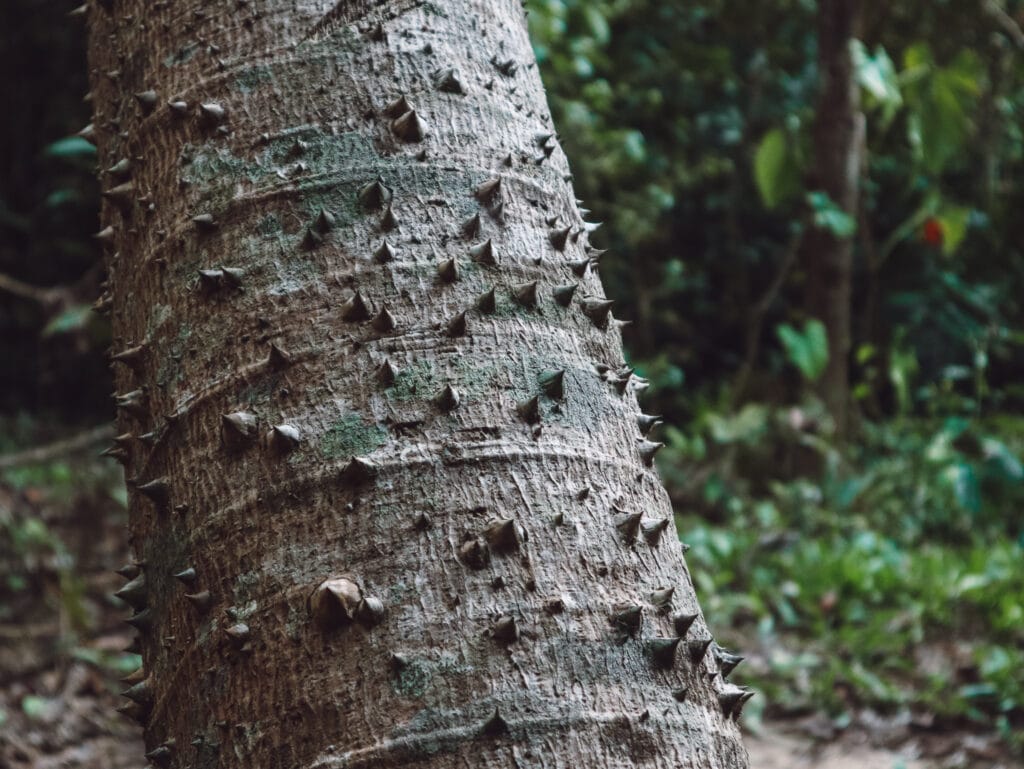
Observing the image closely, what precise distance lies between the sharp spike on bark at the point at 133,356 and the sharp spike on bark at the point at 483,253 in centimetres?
40

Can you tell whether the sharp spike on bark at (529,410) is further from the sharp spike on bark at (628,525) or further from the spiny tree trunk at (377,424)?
the sharp spike on bark at (628,525)

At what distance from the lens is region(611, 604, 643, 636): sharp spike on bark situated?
3.07 ft

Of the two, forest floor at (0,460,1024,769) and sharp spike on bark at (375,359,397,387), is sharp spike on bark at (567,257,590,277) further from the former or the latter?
forest floor at (0,460,1024,769)

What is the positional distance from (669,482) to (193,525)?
531 cm

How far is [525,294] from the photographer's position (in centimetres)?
108

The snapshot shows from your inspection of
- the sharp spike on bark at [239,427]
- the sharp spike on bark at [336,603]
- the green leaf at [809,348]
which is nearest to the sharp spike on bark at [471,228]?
the sharp spike on bark at [239,427]

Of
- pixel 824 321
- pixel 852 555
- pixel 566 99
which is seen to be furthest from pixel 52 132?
pixel 852 555

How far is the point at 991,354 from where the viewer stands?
7418mm

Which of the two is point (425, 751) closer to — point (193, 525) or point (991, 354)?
point (193, 525)

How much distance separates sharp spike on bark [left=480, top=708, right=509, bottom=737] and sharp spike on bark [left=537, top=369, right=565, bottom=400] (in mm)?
337

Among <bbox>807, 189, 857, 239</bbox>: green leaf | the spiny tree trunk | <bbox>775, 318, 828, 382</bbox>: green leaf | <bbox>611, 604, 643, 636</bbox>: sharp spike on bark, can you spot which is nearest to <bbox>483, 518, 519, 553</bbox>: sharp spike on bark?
the spiny tree trunk

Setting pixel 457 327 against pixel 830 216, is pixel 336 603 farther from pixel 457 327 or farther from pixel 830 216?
pixel 830 216

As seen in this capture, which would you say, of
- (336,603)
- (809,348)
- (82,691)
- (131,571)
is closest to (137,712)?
(131,571)

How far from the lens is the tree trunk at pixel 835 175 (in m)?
5.92
